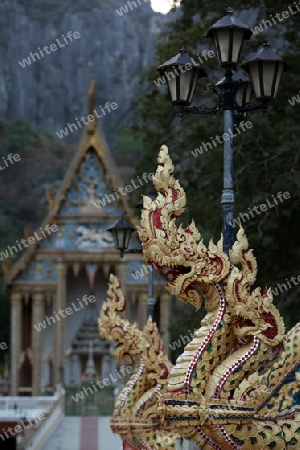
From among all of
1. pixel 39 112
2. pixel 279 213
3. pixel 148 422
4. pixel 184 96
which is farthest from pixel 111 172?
pixel 39 112

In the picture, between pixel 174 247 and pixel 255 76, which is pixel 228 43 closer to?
pixel 255 76

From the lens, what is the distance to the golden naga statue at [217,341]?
27.3 ft

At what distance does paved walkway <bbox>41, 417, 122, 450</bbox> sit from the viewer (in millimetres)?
25263

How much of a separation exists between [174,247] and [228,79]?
5.62ft

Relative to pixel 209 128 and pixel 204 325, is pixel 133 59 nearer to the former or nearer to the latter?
pixel 209 128

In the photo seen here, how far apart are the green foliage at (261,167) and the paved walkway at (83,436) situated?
6739 millimetres

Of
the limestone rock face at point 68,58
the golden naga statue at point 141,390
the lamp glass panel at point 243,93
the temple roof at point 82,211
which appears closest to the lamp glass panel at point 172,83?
the lamp glass panel at point 243,93

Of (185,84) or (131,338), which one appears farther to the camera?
(131,338)

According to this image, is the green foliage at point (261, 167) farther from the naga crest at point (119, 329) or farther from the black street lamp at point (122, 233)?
the naga crest at point (119, 329)

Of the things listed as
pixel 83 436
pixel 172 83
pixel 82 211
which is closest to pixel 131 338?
pixel 172 83

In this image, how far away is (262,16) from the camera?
20688 millimetres

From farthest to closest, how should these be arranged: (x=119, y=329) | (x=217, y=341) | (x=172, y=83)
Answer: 1. (x=119, y=329)
2. (x=172, y=83)
3. (x=217, y=341)

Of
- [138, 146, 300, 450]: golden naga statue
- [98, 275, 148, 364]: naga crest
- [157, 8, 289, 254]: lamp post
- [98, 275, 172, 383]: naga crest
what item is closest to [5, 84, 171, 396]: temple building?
[98, 275, 148, 364]: naga crest

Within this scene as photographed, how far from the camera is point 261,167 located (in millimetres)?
18906
